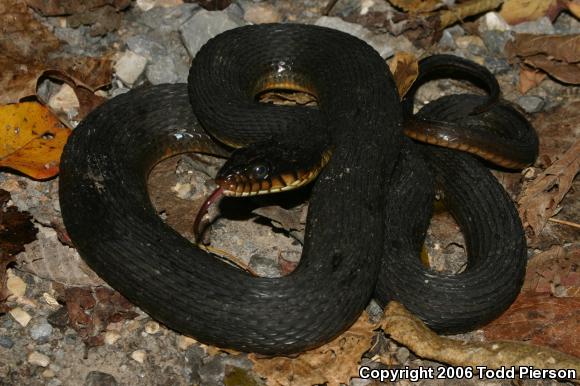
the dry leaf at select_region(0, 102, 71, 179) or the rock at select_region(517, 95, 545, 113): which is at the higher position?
the dry leaf at select_region(0, 102, 71, 179)

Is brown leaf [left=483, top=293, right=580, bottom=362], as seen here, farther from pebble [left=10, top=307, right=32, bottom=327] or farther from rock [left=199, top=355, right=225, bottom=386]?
pebble [left=10, top=307, right=32, bottom=327]

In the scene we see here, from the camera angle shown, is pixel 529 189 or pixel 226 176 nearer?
pixel 226 176

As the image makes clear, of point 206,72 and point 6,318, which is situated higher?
point 206,72

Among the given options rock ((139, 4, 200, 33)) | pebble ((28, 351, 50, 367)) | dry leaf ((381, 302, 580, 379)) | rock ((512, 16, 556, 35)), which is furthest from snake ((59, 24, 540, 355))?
rock ((512, 16, 556, 35))

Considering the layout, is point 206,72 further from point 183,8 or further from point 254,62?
point 183,8

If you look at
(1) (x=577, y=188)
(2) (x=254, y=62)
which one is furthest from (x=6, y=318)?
(1) (x=577, y=188)

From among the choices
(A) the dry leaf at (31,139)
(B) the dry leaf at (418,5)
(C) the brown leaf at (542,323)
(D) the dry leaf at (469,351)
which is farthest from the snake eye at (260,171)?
(B) the dry leaf at (418,5)
